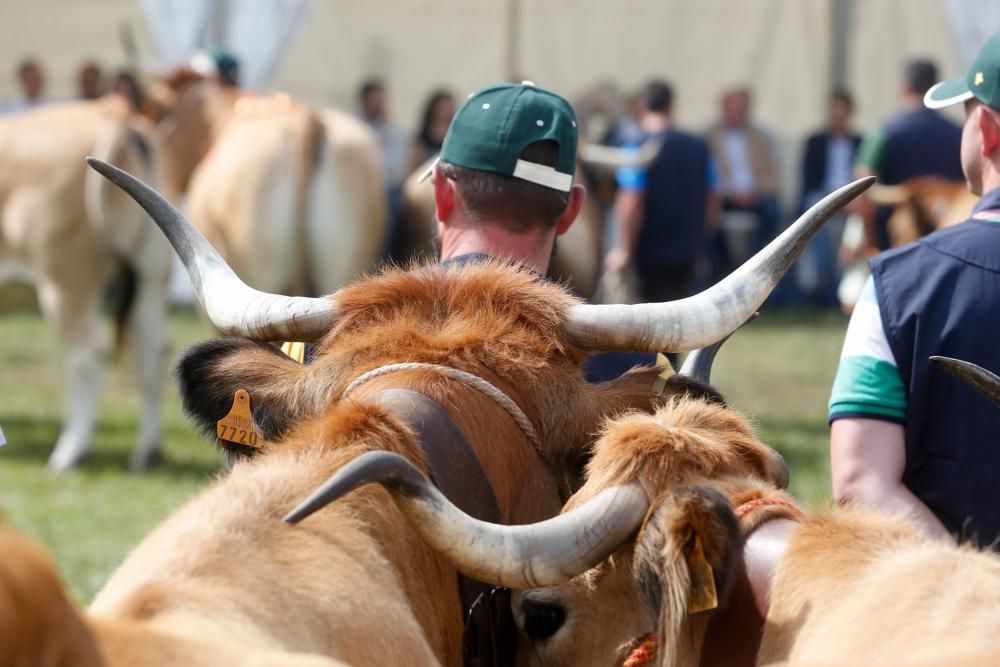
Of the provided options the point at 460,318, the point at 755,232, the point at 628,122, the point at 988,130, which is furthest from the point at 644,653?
the point at 755,232

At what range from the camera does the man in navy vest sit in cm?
323

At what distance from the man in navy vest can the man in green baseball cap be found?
0.74 m

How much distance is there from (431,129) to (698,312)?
14050 mm

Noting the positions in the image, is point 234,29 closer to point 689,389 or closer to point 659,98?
point 659,98

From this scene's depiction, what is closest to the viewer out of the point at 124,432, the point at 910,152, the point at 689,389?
the point at 689,389

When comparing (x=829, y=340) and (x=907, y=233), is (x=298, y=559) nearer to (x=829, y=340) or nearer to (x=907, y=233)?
(x=907, y=233)

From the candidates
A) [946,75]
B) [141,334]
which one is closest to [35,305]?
[141,334]

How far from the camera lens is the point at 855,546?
232 centimetres

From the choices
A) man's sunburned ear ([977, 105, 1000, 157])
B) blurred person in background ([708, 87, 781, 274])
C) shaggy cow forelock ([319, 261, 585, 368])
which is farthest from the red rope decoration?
blurred person in background ([708, 87, 781, 274])

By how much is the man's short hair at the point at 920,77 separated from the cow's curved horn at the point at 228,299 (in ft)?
36.6

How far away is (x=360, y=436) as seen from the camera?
2.46 m

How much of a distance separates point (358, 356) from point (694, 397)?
0.66 m

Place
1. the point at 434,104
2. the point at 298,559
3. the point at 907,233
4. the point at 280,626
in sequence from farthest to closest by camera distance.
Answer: the point at 434,104 < the point at 907,233 < the point at 298,559 < the point at 280,626

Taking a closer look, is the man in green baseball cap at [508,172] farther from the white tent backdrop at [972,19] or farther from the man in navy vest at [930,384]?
the white tent backdrop at [972,19]
